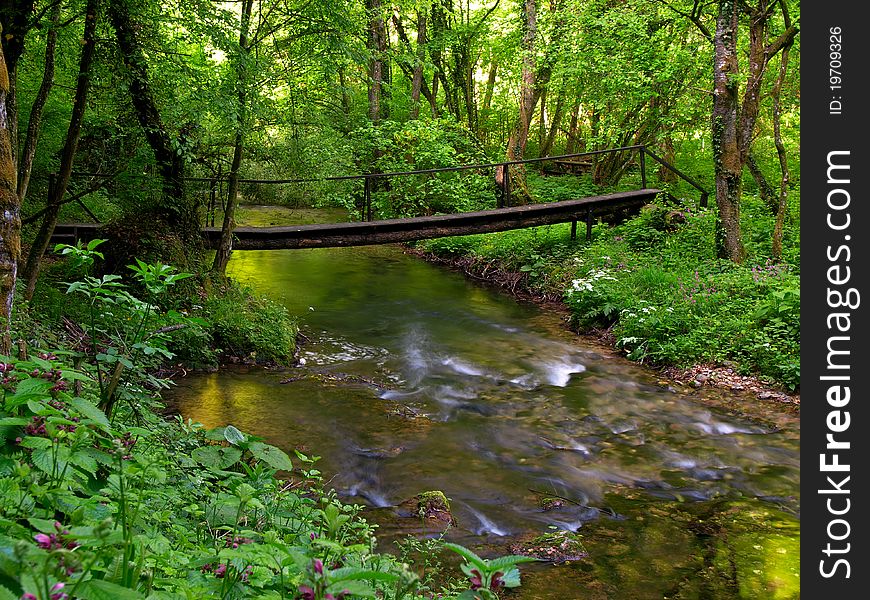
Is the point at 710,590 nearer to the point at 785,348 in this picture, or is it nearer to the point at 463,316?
the point at 785,348

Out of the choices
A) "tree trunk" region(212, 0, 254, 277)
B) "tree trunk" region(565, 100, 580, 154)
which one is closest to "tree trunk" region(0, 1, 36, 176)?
"tree trunk" region(212, 0, 254, 277)

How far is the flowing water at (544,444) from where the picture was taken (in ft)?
15.4

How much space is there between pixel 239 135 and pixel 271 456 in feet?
21.7

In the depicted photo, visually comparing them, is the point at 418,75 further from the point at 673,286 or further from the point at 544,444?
the point at 544,444

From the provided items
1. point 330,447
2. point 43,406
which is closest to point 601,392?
point 330,447

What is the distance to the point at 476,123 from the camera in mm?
25281

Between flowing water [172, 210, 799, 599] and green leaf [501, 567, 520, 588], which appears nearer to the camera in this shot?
green leaf [501, 567, 520, 588]

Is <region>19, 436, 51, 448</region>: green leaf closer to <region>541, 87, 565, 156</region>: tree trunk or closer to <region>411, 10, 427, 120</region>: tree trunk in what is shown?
<region>411, 10, 427, 120</region>: tree trunk

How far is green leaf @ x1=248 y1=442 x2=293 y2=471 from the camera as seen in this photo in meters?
3.03

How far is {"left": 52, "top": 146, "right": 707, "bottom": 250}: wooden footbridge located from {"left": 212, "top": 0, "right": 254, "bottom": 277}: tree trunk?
52 cm

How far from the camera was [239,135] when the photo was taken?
28.6ft

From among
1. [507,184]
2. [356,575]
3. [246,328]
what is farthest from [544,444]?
[507,184]

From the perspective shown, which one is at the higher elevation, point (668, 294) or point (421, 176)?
point (421, 176)

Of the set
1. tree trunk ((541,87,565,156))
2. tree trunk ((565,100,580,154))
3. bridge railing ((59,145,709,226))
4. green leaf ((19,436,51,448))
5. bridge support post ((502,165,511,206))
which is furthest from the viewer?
tree trunk ((565,100,580,154))
